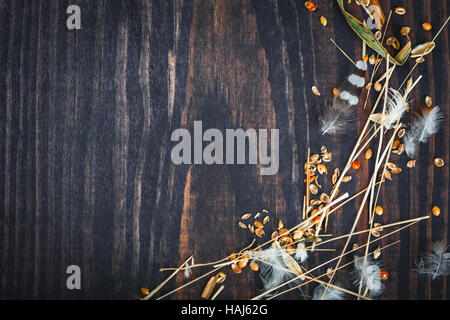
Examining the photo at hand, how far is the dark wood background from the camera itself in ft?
2.20

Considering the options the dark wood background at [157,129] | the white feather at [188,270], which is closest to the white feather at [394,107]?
the dark wood background at [157,129]

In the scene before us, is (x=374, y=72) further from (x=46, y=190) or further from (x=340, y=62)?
(x=46, y=190)

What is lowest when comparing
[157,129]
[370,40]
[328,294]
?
[328,294]

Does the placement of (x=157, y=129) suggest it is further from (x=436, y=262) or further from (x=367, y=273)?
(x=436, y=262)

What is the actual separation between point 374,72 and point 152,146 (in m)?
0.49

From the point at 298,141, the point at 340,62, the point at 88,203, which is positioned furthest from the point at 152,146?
the point at 340,62

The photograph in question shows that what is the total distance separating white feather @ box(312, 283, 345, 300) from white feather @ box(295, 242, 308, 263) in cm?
7

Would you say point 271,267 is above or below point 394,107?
below

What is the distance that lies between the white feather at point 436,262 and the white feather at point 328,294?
0.18 m

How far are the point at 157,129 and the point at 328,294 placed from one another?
0.50m

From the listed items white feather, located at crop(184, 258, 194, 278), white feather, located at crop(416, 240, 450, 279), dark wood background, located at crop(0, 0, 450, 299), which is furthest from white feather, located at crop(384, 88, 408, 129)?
white feather, located at crop(184, 258, 194, 278)

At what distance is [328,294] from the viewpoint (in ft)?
2.25

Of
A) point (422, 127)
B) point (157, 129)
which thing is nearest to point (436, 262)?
point (422, 127)

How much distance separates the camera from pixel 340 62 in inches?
26.8
